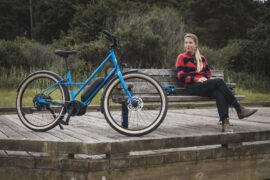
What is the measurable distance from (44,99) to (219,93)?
2134mm

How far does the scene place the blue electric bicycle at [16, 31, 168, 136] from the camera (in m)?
4.38

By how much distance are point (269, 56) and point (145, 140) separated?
23.9 m

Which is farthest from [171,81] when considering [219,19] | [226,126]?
[219,19]

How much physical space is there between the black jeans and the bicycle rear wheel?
68.5 inches

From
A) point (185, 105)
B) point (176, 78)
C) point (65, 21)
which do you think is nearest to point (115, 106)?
point (185, 105)

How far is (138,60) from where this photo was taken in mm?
21844

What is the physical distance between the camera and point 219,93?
15.5ft

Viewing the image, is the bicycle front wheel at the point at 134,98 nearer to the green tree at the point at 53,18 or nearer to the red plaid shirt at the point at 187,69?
the red plaid shirt at the point at 187,69

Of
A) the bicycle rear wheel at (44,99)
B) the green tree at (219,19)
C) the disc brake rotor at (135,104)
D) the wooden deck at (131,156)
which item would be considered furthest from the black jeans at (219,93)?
the green tree at (219,19)

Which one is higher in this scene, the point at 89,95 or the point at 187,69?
the point at 187,69

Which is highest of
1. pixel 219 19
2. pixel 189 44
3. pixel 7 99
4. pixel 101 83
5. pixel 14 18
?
pixel 14 18

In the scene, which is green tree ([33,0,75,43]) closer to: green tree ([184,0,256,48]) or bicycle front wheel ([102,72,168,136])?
green tree ([184,0,256,48])

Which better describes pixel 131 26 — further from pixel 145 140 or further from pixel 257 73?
pixel 145 140

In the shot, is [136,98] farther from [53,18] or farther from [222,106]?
[53,18]
